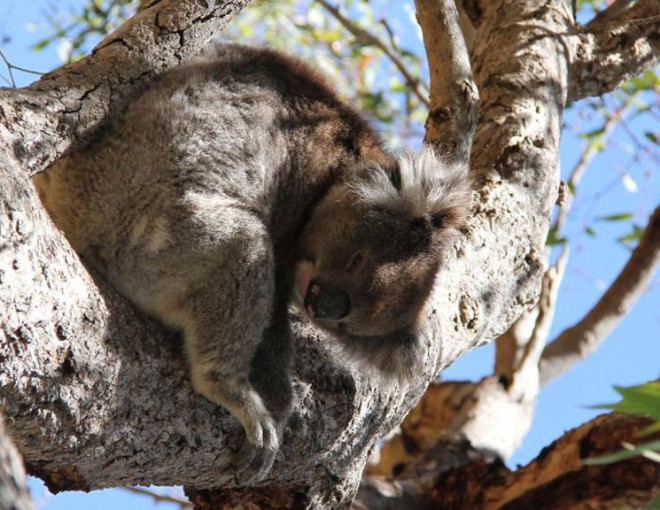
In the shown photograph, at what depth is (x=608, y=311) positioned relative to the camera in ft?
16.1

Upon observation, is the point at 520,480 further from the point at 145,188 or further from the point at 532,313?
the point at 145,188

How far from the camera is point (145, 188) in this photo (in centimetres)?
283

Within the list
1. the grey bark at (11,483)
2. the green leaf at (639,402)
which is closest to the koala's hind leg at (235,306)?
the green leaf at (639,402)

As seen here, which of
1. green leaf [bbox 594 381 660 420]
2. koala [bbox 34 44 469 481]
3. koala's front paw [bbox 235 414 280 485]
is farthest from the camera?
koala [bbox 34 44 469 481]

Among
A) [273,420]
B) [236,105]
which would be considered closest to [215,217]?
[236,105]

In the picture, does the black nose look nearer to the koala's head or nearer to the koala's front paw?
the koala's head

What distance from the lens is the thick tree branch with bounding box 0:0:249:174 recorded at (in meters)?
2.32

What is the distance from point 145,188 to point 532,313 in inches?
111

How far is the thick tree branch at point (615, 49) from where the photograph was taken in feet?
13.7

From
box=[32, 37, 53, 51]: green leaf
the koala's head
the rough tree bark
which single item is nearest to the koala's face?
the koala's head

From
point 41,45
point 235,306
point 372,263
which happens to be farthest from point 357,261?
point 41,45

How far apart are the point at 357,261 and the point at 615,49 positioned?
1.97m

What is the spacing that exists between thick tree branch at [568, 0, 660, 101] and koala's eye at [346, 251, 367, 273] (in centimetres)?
172

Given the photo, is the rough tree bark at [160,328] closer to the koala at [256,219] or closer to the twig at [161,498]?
the koala at [256,219]
